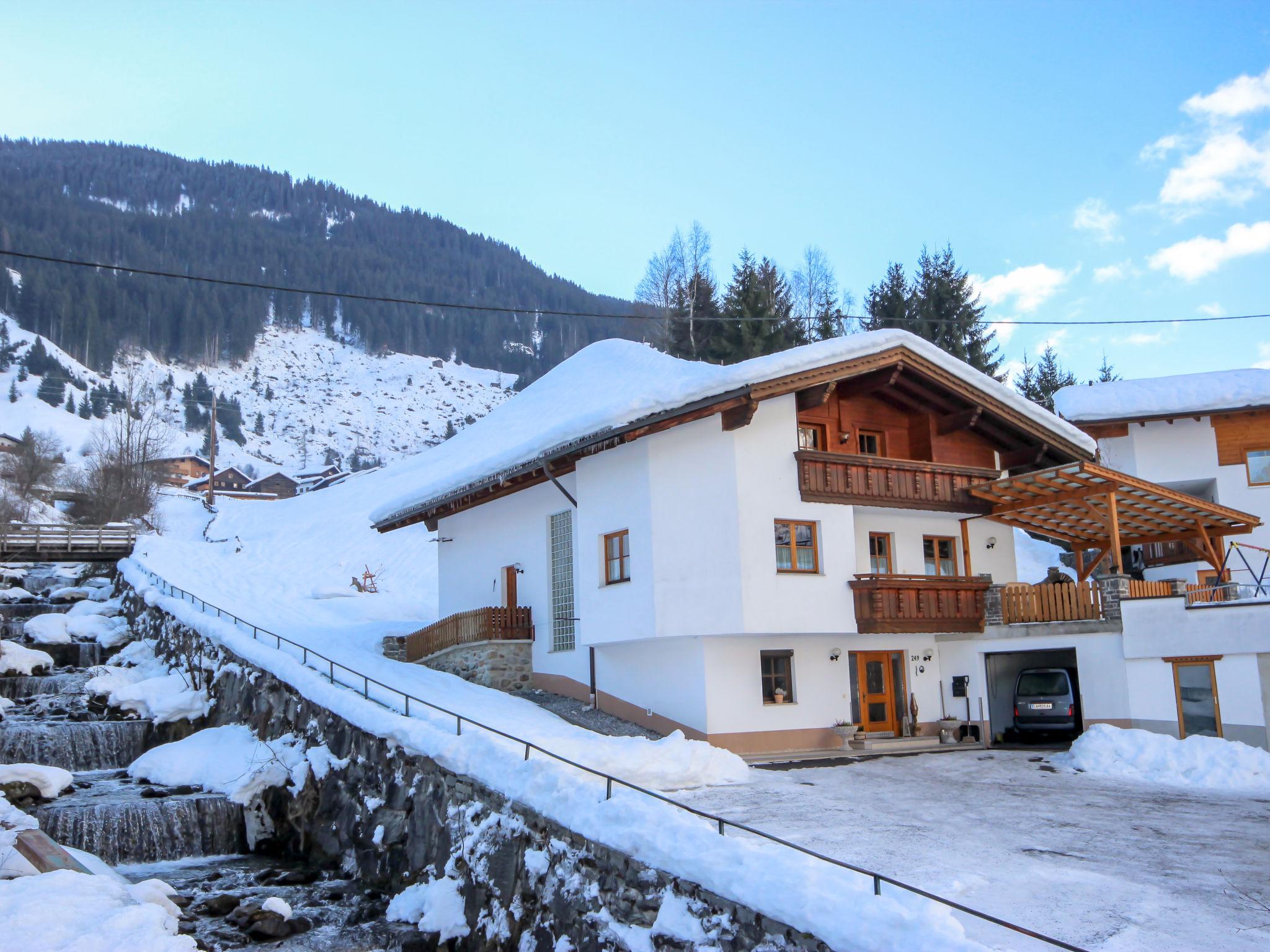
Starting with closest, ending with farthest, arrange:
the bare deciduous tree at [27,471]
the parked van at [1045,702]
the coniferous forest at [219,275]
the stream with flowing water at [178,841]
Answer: the stream with flowing water at [178,841], the parked van at [1045,702], the bare deciduous tree at [27,471], the coniferous forest at [219,275]

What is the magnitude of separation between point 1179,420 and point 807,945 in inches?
1105

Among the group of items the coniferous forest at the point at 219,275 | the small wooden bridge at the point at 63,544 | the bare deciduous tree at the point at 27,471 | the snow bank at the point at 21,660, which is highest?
the coniferous forest at the point at 219,275

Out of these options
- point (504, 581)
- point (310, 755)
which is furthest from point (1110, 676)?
point (310, 755)

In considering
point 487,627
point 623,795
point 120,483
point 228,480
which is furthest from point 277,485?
point 623,795

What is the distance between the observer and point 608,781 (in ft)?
33.4

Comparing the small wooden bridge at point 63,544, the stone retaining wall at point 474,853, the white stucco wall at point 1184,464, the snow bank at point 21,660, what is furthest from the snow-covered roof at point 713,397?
the small wooden bridge at point 63,544

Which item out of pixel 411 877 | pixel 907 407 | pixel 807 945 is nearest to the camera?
pixel 807 945

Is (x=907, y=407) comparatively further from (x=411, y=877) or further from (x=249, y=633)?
(x=249, y=633)

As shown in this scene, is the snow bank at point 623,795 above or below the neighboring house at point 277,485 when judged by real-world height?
below

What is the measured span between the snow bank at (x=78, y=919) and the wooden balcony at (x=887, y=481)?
12.9 metres

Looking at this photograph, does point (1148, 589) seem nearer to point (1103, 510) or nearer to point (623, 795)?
point (1103, 510)

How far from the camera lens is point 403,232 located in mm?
198625

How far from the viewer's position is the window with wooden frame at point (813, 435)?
66.6 ft

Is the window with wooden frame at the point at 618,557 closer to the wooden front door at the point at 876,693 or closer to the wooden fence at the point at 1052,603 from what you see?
the wooden front door at the point at 876,693
